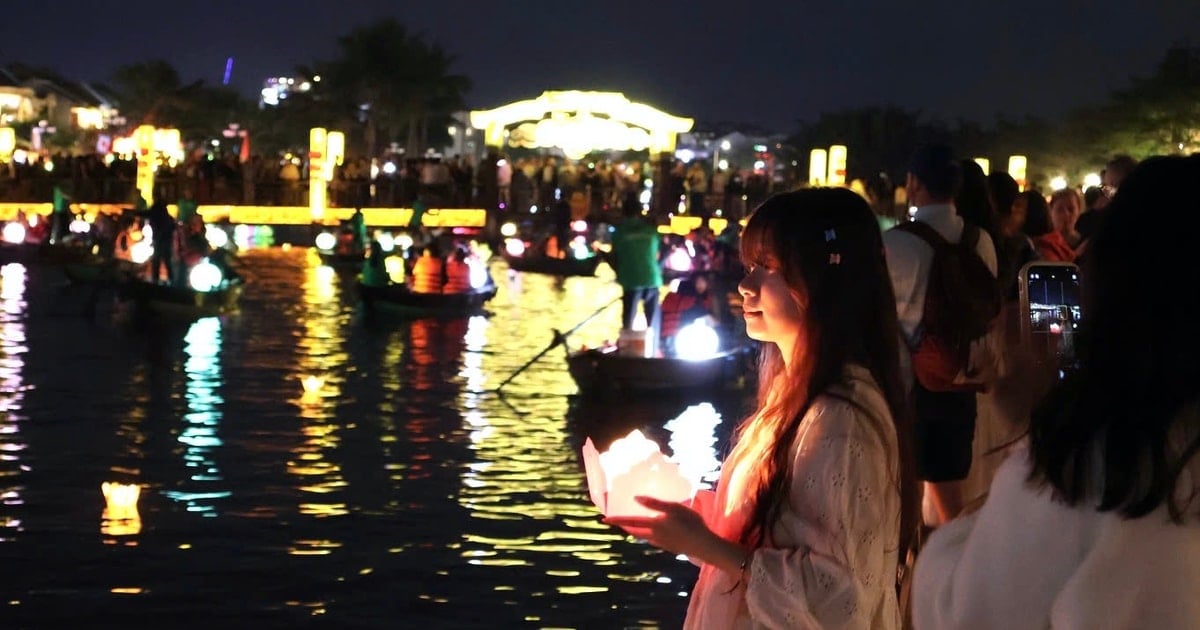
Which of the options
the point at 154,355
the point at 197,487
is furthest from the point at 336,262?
the point at 197,487

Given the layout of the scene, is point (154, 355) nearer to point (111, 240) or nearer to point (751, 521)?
point (111, 240)

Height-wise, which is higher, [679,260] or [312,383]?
[679,260]

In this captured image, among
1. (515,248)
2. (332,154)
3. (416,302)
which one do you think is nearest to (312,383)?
(416,302)

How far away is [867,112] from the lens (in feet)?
279

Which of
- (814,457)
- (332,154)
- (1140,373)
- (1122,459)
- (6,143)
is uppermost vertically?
(6,143)

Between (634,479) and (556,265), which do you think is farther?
(556,265)

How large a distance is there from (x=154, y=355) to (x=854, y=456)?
14.9 m

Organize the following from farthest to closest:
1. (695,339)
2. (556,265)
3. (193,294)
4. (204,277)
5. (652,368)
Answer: (556,265) → (204,277) → (193,294) → (695,339) → (652,368)

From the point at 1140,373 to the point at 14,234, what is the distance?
3102 centimetres

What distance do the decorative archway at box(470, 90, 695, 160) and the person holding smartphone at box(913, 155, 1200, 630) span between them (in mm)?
43696

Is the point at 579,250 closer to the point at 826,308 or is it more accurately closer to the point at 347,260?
the point at 347,260

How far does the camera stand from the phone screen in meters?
3.60

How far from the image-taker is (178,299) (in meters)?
20.9

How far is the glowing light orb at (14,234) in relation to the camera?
1201 inches
